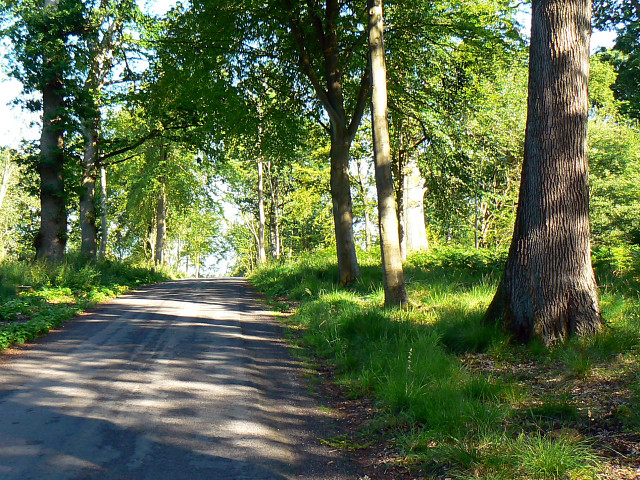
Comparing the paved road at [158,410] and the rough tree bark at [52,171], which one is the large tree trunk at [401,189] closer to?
the paved road at [158,410]

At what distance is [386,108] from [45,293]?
943cm

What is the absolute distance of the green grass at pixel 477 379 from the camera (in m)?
3.85

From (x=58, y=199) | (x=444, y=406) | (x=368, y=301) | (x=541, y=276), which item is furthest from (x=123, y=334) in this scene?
(x=58, y=199)

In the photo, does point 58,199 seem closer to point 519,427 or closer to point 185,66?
point 185,66

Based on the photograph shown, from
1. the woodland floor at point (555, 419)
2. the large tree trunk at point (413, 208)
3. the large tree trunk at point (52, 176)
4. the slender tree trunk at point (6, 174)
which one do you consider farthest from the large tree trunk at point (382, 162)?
the slender tree trunk at point (6, 174)

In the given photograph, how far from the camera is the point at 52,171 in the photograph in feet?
59.4

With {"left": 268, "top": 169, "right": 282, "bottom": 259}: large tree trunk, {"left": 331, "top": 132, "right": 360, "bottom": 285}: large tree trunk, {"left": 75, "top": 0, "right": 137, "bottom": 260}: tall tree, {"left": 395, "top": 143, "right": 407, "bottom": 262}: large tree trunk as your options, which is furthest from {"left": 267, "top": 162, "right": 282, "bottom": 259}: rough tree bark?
{"left": 331, "top": 132, "right": 360, "bottom": 285}: large tree trunk

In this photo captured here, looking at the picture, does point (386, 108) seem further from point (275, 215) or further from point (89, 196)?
point (275, 215)

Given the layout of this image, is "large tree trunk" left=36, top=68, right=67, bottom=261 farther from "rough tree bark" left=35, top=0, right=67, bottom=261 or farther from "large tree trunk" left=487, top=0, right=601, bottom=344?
"large tree trunk" left=487, top=0, right=601, bottom=344

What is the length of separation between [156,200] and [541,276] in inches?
1401

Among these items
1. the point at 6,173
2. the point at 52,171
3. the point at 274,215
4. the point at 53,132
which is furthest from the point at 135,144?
the point at 6,173

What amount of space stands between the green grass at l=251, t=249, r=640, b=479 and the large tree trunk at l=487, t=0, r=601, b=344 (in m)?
0.39

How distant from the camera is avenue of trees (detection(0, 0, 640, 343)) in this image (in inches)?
259

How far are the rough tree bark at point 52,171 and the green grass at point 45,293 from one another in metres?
1.17
